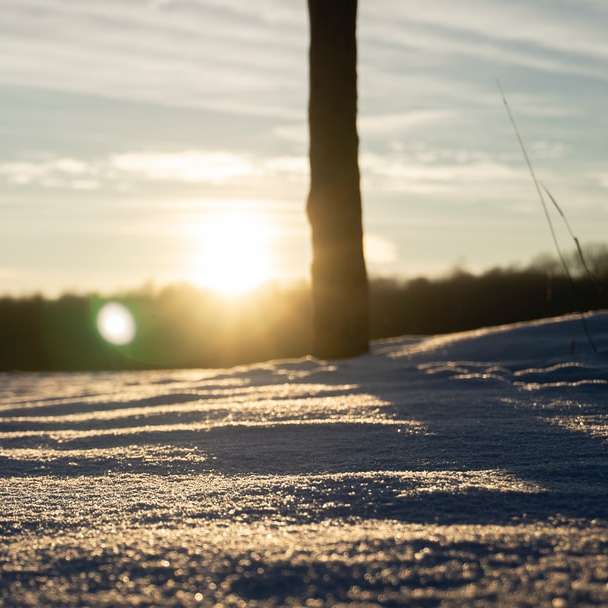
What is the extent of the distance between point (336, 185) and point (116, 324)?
7129 millimetres

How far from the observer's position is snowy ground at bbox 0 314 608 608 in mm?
1016

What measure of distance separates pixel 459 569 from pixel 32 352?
974 cm

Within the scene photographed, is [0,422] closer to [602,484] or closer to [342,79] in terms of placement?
[602,484]

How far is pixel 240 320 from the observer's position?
10.6 meters

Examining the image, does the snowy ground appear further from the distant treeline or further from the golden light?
the golden light

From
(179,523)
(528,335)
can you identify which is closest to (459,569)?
(179,523)

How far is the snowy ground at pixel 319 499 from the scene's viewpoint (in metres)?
1.02

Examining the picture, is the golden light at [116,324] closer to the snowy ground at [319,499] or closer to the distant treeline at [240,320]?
the distant treeline at [240,320]

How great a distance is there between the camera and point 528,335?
402cm

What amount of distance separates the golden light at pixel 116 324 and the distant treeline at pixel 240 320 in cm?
9

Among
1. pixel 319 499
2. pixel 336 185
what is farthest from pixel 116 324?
pixel 319 499

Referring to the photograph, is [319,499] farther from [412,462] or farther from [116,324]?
[116,324]

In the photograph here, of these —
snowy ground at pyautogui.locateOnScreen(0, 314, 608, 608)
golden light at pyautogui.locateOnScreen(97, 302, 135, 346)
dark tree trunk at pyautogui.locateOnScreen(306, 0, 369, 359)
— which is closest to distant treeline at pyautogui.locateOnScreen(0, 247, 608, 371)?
golden light at pyautogui.locateOnScreen(97, 302, 135, 346)

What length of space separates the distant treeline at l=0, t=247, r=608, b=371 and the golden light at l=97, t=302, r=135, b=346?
3.7 inches
